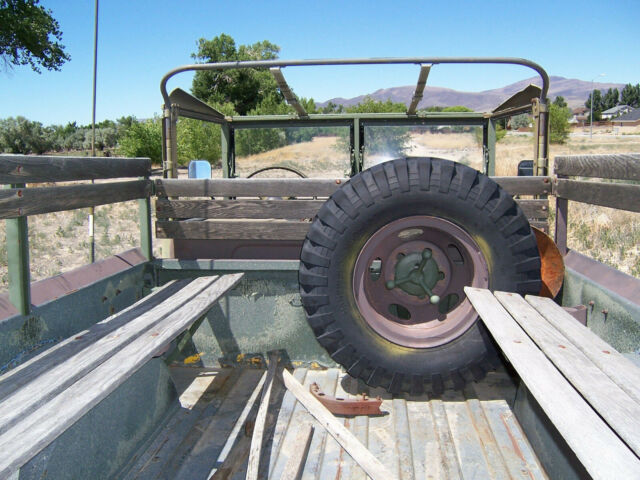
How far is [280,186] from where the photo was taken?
278cm

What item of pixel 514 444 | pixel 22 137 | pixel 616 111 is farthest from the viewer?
pixel 616 111

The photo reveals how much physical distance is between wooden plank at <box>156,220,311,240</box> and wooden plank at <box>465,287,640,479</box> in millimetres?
1098

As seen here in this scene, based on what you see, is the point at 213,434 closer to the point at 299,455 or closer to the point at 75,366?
the point at 299,455

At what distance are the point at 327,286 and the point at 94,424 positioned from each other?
1.00 m

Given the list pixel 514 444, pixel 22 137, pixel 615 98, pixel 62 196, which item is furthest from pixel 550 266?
pixel 615 98

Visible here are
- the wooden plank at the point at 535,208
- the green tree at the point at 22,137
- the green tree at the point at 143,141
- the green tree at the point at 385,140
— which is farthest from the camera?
the green tree at the point at 22,137

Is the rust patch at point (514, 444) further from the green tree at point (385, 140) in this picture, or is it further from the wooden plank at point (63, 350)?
the green tree at point (385, 140)

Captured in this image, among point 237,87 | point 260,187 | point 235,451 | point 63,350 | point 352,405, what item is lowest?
point 235,451

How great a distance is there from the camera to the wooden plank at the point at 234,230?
2758 mm

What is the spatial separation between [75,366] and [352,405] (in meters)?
1.15

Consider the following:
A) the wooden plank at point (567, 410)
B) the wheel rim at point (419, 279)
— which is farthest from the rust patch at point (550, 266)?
the wooden plank at point (567, 410)

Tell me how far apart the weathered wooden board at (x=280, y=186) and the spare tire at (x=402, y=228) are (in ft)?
1.30

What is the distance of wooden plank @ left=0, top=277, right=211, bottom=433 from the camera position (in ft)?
4.66

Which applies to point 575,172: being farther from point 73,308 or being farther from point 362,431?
point 73,308
